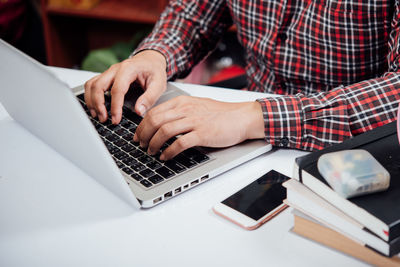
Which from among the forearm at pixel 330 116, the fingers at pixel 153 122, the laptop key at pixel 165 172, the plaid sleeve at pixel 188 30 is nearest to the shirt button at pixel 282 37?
the plaid sleeve at pixel 188 30

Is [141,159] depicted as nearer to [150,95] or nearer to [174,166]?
[174,166]

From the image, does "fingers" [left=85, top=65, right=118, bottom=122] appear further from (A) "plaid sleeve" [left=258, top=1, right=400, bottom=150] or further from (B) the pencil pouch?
(B) the pencil pouch

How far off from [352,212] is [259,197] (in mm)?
172

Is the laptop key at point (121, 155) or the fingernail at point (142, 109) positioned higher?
the fingernail at point (142, 109)

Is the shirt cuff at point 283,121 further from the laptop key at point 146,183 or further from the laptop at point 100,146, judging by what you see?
the laptop key at point 146,183

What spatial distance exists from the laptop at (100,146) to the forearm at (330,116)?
0.05m

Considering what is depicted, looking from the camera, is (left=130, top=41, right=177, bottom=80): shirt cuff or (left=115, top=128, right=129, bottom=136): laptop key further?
(left=130, top=41, right=177, bottom=80): shirt cuff

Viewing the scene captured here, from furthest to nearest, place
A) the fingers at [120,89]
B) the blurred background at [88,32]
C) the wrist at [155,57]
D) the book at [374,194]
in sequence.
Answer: the blurred background at [88,32] < the wrist at [155,57] < the fingers at [120,89] < the book at [374,194]

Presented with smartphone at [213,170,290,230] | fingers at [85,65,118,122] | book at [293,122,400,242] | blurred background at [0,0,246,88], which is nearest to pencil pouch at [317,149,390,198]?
book at [293,122,400,242]

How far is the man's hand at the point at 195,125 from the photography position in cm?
75

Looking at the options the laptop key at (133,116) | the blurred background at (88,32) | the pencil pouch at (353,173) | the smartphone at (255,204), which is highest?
the pencil pouch at (353,173)

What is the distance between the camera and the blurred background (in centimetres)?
207

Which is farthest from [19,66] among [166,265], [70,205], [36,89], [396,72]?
[396,72]

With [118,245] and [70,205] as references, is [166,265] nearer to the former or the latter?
[118,245]
